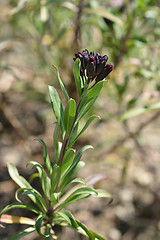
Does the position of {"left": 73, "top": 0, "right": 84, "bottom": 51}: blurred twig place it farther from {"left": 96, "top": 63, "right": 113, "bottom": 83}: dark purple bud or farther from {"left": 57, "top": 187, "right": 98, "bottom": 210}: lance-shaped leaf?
{"left": 57, "top": 187, "right": 98, "bottom": 210}: lance-shaped leaf

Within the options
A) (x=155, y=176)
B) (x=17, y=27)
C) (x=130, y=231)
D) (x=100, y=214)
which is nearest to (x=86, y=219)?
(x=100, y=214)

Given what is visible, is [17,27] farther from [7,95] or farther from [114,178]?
[114,178]

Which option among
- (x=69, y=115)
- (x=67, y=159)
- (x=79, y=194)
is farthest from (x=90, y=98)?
(x=79, y=194)

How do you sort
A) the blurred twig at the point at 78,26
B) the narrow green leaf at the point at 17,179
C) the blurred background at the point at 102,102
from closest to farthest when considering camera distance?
the narrow green leaf at the point at 17,179
the blurred twig at the point at 78,26
the blurred background at the point at 102,102

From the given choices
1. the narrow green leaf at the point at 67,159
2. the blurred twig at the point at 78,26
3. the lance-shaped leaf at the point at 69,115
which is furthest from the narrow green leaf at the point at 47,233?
the blurred twig at the point at 78,26

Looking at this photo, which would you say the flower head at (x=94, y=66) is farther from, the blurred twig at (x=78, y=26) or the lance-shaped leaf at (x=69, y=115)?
the blurred twig at (x=78, y=26)

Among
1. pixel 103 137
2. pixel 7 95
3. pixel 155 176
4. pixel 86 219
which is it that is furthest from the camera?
pixel 7 95
